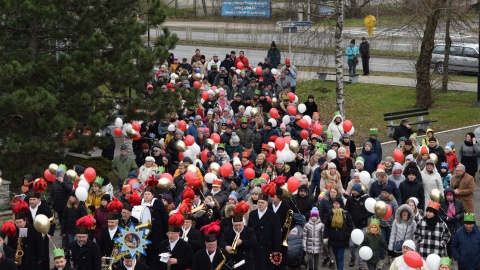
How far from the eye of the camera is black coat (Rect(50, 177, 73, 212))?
18.9m

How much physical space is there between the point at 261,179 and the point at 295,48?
17.3m

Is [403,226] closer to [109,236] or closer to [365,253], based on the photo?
[365,253]

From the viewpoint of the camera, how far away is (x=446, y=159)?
2216 centimetres

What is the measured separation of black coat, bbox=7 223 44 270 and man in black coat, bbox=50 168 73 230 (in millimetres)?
2511

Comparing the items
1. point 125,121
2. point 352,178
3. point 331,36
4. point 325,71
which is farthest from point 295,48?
point 352,178

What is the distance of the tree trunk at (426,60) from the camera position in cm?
3073

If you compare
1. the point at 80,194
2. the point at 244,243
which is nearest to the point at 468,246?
the point at 244,243

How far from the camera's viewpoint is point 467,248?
16141 millimetres

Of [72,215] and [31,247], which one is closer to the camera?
[31,247]

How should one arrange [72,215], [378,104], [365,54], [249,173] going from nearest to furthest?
1. [72,215]
2. [249,173]
3. [378,104]
4. [365,54]

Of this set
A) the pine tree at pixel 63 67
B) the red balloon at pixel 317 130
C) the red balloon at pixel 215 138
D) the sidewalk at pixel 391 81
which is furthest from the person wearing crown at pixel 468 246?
the sidewalk at pixel 391 81

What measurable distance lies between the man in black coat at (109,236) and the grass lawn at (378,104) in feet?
43.9

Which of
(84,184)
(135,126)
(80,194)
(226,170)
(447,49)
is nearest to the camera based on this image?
(80,194)

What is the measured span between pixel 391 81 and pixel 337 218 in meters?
21.0
